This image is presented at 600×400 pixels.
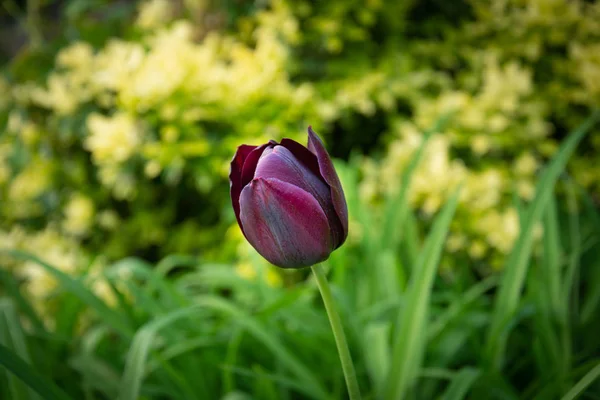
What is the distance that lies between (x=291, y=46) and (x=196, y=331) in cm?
108

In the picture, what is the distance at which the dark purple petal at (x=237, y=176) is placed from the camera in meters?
0.49

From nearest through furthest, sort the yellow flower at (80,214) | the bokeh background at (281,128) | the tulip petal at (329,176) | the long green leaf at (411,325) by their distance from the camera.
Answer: the tulip petal at (329,176) → the long green leaf at (411,325) → the bokeh background at (281,128) → the yellow flower at (80,214)

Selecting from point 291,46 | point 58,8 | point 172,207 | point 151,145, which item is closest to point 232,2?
point 291,46

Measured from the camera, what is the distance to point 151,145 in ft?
4.98

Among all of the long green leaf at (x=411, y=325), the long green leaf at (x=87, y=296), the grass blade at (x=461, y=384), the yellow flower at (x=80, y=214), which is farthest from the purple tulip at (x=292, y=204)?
the yellow flower at (x=80, y=214)

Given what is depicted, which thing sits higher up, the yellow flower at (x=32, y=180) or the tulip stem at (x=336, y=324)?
the yellow flower at (x=32, y=180)

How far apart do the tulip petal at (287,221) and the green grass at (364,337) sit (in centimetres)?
31

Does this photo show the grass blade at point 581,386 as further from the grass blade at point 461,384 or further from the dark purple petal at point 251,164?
the dark purple petal at point 251,164

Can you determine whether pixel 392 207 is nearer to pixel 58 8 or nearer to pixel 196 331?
pixel 196 331

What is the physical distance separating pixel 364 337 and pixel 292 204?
59 centimetres

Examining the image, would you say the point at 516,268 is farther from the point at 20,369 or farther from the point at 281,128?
the point at 281,128

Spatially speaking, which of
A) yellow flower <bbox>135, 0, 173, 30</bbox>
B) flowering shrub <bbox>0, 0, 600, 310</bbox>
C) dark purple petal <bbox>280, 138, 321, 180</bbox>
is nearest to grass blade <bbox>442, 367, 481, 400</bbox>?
dark purple petal <bbox>280, 138, 321, 180</bbox>

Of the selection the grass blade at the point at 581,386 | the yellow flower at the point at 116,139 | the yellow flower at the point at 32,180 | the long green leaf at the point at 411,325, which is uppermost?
the yellow flower at the point at 32,180

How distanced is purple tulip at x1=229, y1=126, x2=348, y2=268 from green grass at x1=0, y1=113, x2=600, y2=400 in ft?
0.99
